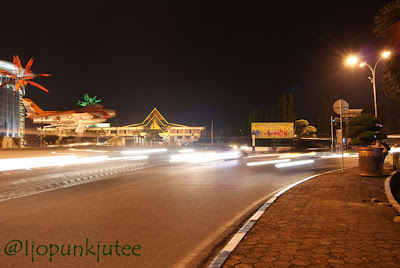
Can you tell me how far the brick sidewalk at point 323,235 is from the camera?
400 cm

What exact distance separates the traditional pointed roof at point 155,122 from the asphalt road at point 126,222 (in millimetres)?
85038

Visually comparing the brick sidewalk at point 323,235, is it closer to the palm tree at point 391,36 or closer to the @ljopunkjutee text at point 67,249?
the @ljopunkjutee text at point 67,249

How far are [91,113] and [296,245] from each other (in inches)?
2897

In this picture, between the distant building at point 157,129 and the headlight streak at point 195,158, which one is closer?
the headlight streak at point 195,158

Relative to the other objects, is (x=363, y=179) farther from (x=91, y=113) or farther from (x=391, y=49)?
(x=91, y=113)

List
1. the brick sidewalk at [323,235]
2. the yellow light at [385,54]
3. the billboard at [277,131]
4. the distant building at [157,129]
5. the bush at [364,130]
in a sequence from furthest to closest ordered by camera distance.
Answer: the distant building at [157,129] < the billboard at [277,131] < the yellow light at [385,54] < the bush at [364,130] < the brick sidewalk at [323,235]

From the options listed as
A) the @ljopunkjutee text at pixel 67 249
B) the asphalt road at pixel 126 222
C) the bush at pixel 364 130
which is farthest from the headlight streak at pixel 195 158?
the @ljopunkjutee text at pixel 67 249

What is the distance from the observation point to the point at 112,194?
31.0ft

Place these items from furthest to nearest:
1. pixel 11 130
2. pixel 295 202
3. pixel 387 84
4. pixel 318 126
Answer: pixel 11 130 < pixel 318 126 < pixel 387 84 < pixel 295 202

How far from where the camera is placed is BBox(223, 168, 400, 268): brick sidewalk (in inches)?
158

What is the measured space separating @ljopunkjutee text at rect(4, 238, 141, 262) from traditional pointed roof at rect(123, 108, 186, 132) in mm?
91064

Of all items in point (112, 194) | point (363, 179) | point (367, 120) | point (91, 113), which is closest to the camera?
point (112, 194)

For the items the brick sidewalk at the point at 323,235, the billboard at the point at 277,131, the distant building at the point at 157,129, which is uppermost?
the distant building at the point at 157,129

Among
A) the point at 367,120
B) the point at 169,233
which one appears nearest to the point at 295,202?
the point at 169,233
